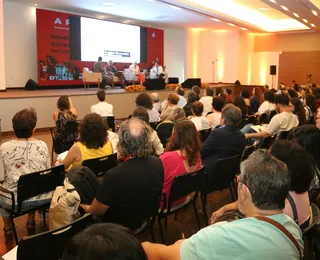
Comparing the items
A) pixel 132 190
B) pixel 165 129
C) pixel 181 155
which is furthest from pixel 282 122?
pixel 132 190

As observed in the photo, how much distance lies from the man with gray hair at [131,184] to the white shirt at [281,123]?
121 inches

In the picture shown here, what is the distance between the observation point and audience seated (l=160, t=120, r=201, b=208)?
10.7 feet

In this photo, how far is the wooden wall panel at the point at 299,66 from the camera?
17875 millimetres

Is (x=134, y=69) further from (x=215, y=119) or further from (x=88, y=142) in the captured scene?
(x=88, y=142)

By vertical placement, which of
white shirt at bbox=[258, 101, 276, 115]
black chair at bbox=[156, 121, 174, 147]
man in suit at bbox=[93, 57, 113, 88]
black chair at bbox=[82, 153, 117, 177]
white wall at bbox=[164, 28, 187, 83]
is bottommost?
black chair at bbox=[82, 153, 117, 177]

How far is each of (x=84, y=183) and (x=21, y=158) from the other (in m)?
0.79

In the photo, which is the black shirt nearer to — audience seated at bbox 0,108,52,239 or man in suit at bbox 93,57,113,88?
audience seated at bbox 0,108,52,239

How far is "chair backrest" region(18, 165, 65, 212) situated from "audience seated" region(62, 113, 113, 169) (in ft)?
0.80

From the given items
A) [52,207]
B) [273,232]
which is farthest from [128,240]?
[52,207]

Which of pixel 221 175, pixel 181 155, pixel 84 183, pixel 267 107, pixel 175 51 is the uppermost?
pixel 175 51

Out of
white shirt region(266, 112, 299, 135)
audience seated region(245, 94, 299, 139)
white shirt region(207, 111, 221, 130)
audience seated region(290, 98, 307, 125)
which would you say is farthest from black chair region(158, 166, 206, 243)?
audience seated region(290, 98, 307, 125)

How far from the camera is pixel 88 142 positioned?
349cm

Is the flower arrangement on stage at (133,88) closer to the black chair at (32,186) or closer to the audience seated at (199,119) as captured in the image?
the audience seated at (199,119)

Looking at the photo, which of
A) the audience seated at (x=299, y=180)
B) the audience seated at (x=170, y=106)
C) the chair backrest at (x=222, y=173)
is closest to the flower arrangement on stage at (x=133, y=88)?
the audience seated at (x=170, y=106)
